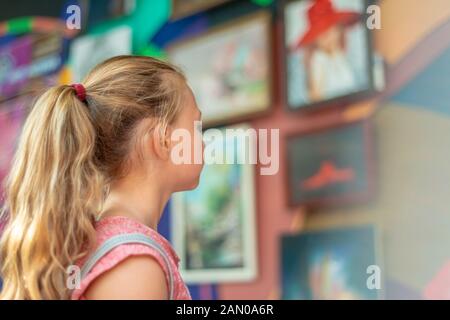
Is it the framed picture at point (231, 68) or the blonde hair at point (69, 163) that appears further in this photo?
the framed picture at point (231, 68)

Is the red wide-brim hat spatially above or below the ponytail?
above

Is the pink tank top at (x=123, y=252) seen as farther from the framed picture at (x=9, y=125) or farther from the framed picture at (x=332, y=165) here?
the framed picture at (x=9, y=125)

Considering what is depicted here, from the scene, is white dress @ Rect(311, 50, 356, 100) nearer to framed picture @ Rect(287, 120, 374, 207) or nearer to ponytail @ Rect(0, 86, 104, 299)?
framed picture @ Rect(287, 120, 374, 207)

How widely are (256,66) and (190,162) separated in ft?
2.91

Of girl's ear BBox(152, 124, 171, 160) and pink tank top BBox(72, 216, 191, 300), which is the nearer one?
pink tank top BBox(72, 216, 191, 300)

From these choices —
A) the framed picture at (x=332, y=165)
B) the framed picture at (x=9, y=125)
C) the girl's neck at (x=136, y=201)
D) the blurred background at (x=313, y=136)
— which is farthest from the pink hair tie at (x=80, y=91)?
the framed picture at (x=9, y=125)

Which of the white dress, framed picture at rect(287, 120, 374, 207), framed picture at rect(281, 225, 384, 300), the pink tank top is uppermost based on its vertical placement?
the white dress

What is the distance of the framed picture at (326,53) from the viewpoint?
1663 mm

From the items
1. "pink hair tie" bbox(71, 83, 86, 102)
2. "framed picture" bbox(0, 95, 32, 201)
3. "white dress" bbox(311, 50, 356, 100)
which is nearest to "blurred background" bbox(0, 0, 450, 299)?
"white dress" bbox(311, 50, 356, 100)

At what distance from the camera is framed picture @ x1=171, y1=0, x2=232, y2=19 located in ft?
6.38

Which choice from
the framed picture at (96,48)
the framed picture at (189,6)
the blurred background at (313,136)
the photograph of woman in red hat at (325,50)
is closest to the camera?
the blurred background at (313,136)

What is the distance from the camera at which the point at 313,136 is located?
5.74 feet

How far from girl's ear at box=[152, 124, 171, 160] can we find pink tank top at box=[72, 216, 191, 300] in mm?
116

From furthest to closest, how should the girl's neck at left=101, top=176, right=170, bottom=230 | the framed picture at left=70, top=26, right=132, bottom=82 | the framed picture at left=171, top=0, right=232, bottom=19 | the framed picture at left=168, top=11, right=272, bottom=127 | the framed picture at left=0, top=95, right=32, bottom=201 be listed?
the framed picture at left=0, top=95, right=32, bottom=201 < the framed picture at left=70, top=26, right=132, bottom=82 < the framed picture at left=171, top=0, right=232, bottom=19 < the framed picture at left=168, top=11, right=272, bottom=127 < the girl's neck at left=101, top=176, right=170, bottom=230
